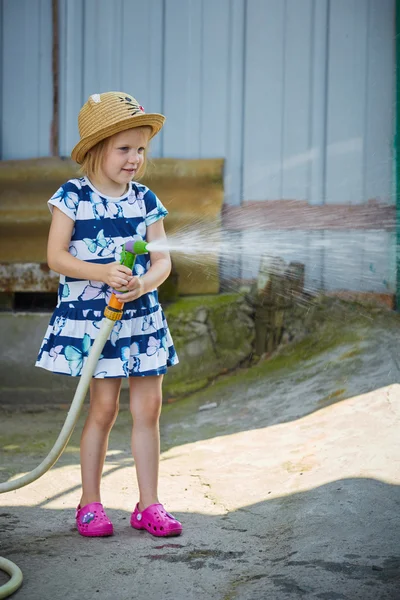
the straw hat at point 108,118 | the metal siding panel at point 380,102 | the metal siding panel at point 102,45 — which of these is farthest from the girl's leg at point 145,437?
the metal siding panel at point 102,45

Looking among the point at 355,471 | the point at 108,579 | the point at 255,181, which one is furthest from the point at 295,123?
the point at 108,579

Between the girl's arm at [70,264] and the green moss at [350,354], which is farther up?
the girl's arm at [70,264]

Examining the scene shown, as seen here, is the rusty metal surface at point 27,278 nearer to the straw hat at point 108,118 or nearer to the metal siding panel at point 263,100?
the metal siding panel at point 263,100

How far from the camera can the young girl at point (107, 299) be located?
2523 mm

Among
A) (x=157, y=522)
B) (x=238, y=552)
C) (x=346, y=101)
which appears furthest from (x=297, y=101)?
(x=238, y=552)

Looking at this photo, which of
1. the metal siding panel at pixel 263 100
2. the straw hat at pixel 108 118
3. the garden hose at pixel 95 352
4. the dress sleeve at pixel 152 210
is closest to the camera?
the garden hose at pixel 95 352

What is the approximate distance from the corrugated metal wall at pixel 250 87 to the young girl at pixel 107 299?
2890 millimetres

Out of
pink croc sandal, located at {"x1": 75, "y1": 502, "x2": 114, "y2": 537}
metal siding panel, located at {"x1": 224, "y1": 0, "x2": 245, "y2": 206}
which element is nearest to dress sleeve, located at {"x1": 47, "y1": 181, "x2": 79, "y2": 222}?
pink croc sandal, located at {"x1": 75, "y1": 502, "x2": 114, "y2": 537}

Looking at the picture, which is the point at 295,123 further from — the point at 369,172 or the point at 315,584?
the point at 315,584

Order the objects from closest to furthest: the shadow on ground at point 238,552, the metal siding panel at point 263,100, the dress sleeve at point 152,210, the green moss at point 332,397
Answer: the shadow on ground at point 238,552 → the dress sleeve at point 152,210 → the green moss at point 332,397 → the metal siding panel at point 263,100

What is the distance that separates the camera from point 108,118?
2.53 metres

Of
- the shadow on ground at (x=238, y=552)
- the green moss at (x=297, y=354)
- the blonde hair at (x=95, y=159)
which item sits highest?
the blonde hair at (x=95, y=159)

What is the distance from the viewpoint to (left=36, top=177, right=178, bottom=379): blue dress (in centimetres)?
252

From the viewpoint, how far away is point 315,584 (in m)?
2.06
